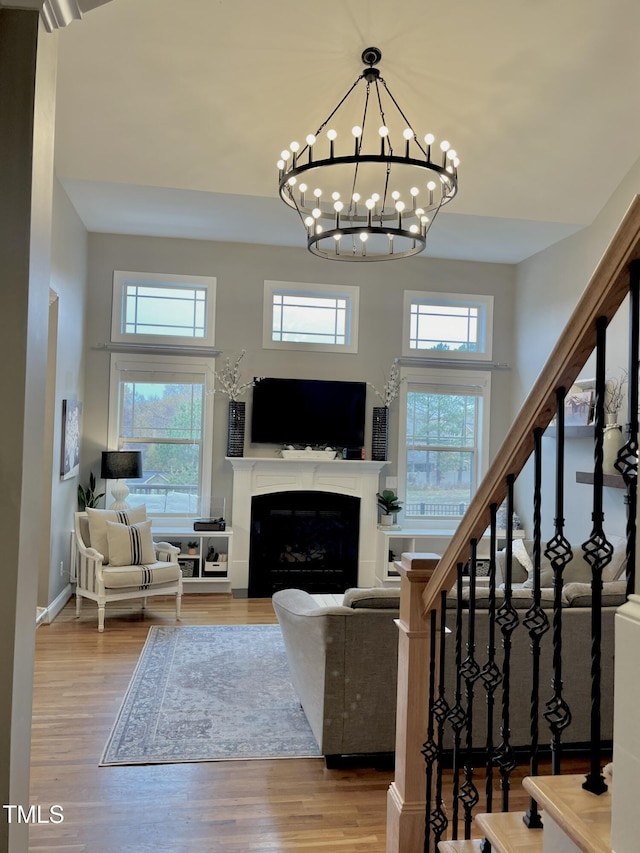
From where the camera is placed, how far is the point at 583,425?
609 cm

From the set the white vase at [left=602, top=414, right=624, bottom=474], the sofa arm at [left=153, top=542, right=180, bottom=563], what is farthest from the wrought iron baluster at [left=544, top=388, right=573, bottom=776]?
the sofa arm at [left=153, top=542, right=180, bottom=563]

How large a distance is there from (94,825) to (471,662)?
1.90 metres

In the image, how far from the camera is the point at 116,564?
576 cm

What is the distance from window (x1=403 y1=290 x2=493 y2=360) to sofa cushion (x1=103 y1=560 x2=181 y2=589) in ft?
11.5

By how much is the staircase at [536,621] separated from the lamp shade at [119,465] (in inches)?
185

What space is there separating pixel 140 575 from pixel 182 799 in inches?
114

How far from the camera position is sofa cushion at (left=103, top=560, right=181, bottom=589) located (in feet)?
18.4

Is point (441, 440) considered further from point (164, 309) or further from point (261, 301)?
point (164, 309)

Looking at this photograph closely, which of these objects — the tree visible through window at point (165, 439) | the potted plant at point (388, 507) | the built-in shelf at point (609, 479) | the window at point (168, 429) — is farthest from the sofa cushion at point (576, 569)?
the tree visible through window at point (165, 439)

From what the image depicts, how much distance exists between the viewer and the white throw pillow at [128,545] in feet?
19.0

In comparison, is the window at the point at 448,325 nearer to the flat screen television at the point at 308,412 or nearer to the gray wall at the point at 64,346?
the flat screen television at the point at 308,412

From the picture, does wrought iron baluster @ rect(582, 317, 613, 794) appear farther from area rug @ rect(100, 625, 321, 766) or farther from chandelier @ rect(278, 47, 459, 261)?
chandelier @ rect(278, 47, 459, 261)

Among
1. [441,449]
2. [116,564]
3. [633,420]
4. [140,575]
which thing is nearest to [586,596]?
[633,420]

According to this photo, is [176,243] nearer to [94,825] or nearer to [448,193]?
[448,193]
